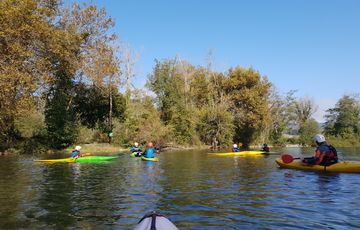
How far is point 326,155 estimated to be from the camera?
17312 millimetres

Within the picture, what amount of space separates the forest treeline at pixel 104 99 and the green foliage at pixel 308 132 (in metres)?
0.15

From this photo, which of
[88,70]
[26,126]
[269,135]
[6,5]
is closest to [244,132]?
[269,135]

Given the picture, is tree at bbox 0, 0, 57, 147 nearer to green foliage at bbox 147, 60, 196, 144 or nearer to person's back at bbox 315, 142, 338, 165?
person's back at bbox 315, 142, 338, 165

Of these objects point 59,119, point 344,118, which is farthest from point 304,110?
point 59,119

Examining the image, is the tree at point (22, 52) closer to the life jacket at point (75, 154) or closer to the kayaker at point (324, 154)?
the life jacket at point (75, 154)

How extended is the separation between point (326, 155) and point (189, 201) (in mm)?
9496

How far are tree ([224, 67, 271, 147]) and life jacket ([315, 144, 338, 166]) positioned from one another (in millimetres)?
34892

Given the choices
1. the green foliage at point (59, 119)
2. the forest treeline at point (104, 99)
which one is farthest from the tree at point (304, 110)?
the green foliage at point (59, 119)

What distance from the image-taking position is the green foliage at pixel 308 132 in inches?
2313

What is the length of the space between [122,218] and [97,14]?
115 ft

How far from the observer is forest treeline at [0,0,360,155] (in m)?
26.1

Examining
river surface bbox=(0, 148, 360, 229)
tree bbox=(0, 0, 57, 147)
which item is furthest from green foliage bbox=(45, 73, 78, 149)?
river surface bbox=(0, 148, 360, 229)

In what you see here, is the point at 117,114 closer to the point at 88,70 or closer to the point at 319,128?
the point at 88,70

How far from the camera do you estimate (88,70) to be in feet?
126
